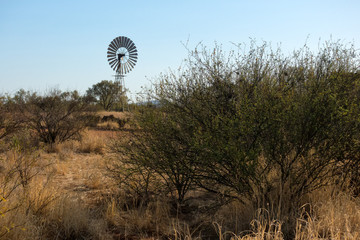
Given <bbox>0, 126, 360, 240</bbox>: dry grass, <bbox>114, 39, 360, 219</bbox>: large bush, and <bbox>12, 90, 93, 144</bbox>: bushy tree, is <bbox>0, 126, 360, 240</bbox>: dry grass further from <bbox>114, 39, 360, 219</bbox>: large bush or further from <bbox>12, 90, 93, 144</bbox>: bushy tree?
<bbox>12, 90, 93, 144</bbox>: bushy tree

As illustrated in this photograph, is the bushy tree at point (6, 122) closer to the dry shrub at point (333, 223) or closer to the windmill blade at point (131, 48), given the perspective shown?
the dry shrub at point (333, 223)

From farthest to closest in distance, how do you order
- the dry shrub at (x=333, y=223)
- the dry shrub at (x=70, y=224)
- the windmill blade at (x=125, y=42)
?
the windmill blade at (x=125, y=42)
the dry shrub at (x=70, y=224)
the dry shrub at (x=333, y=223)

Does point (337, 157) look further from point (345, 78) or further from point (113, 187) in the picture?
point (113, 187)

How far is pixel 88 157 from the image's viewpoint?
9.98 metres

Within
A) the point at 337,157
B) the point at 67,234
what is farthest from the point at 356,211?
the point at 67,234

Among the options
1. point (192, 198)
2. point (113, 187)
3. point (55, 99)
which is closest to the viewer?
point (192, 198)

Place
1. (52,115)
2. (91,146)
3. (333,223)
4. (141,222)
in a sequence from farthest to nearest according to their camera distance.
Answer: (52,115) < (91,146) < (141,222) < (333,223)

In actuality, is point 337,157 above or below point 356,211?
above

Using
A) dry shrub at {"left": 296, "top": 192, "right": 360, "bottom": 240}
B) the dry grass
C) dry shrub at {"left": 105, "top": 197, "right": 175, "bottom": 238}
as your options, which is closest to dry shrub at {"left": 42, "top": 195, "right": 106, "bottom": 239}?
the dry grass

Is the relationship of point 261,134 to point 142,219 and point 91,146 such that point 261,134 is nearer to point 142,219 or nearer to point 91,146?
point 142,219

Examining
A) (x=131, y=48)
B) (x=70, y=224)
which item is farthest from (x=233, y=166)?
(x=131, y=48)

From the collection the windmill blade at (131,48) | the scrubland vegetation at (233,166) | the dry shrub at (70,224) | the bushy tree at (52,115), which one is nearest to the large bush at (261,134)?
the scrubland vegetation at (233,166)

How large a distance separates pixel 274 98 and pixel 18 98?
33.6ft

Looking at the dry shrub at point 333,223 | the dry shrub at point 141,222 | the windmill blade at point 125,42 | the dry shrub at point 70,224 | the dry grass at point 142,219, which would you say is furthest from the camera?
the windmill blade at point 125,42
